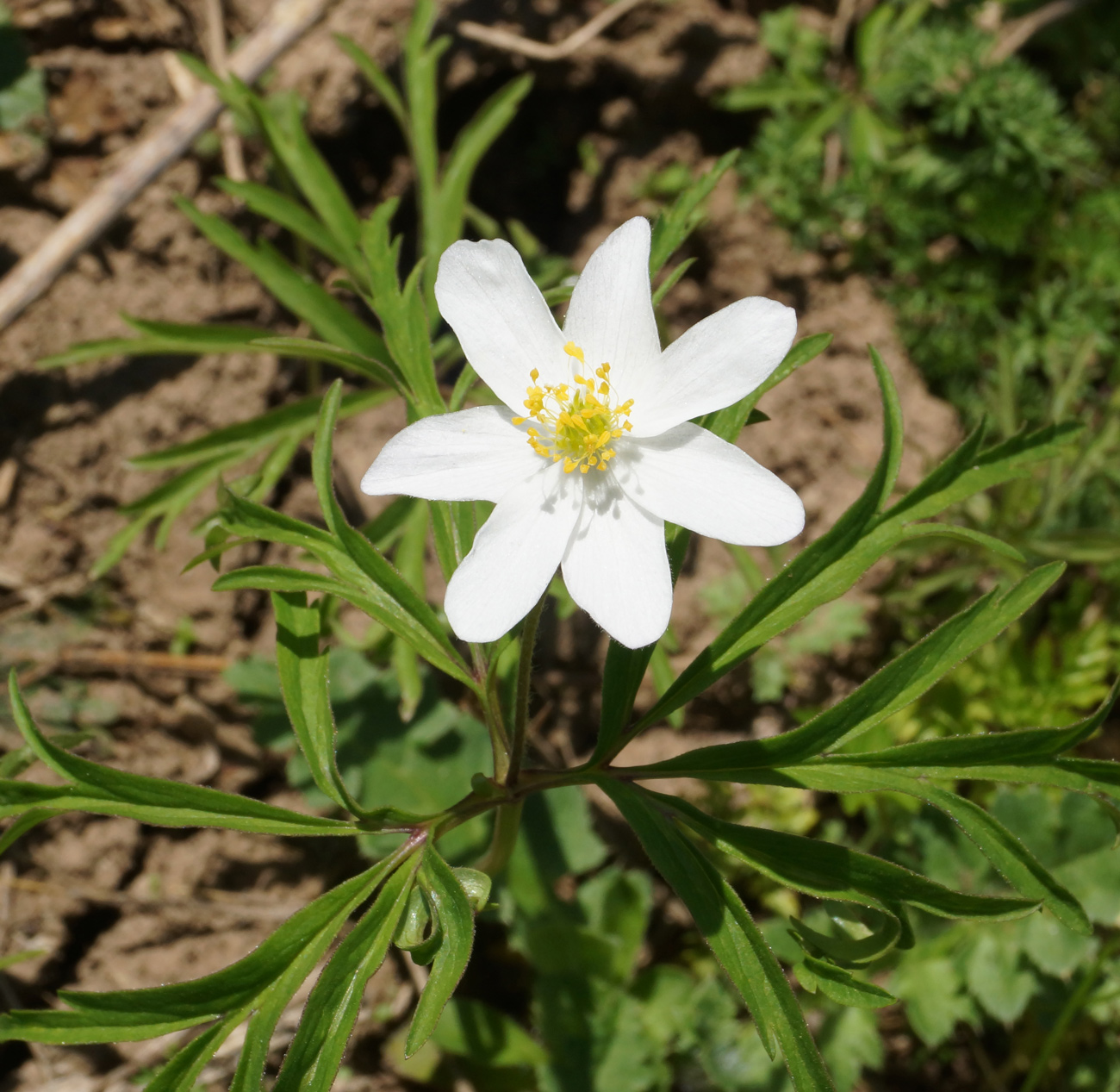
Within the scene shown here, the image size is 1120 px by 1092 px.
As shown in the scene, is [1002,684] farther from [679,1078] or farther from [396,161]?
[396,161]

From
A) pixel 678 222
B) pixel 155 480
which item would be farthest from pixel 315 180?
pixel 678 222

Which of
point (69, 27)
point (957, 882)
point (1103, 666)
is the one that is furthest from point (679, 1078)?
point (69, 27)

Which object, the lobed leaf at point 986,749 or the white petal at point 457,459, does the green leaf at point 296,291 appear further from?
the lobed leaf at point 986,749

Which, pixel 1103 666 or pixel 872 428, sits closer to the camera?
pixel 1103 666

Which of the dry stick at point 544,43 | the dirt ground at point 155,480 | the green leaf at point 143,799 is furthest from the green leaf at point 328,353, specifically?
the dry stick at point 544,43

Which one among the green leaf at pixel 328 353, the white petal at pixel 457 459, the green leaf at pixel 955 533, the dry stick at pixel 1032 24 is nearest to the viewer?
the white petal at pixel 457 459

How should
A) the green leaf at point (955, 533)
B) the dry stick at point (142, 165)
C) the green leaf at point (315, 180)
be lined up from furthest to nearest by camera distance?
1. the dry stick at point (142, 165)
2. the green leaf at point (315, 180)
3. the green leaf at point (955, 533)

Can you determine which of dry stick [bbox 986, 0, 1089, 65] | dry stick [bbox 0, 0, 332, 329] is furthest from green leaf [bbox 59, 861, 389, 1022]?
dry stick [bbox 986, 0, 1089, 65]
